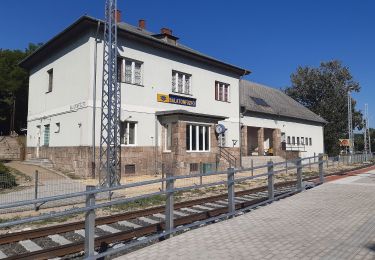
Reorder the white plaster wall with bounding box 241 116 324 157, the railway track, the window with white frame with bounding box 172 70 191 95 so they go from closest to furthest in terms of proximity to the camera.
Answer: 1. the railway track
2. the window with white frame with bounding box 172 70 191 95
3. the white plaster wall with bounding box 241 116 324 157

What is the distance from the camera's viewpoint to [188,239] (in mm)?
6422

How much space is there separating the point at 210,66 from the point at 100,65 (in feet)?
32.3

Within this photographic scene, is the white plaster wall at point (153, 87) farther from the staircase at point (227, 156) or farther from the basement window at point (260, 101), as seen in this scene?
the basement window at point (260, 101)

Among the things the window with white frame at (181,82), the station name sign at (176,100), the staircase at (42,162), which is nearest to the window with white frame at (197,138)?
the station name sign at (176,100)

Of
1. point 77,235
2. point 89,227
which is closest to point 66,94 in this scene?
point 77,235

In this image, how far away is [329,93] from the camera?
2469 inches

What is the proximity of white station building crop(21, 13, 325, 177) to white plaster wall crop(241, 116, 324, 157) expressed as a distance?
13.9ft

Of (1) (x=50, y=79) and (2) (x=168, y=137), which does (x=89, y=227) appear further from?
(1) (x=50, y=79)

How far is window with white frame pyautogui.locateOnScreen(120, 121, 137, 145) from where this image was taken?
21.4m

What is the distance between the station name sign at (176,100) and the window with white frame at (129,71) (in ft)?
5.91

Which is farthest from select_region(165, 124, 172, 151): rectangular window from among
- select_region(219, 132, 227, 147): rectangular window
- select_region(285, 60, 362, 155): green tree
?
select_region(285, 60, 362, 155): green tree

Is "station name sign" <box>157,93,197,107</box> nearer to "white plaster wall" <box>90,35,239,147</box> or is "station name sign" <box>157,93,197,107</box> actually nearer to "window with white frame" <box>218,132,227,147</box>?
"white plaster wall" <box>90,35,239,147</box>

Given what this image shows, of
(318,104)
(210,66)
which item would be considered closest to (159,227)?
(210,66)

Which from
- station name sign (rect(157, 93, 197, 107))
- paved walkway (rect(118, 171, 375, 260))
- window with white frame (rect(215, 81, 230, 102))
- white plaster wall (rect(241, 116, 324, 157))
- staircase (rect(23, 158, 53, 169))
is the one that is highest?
window with white frame (rect(215, 81, 230, 102))
